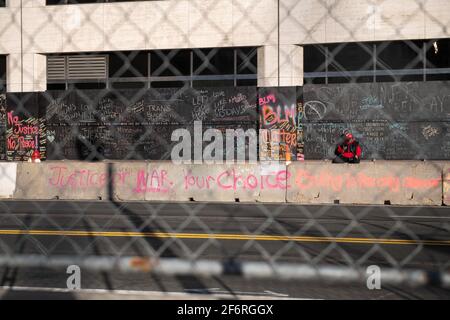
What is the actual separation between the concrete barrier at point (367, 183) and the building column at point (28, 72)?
12.1 m

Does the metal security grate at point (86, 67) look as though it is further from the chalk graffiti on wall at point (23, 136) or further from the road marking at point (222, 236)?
the road marking at point (222, 236)

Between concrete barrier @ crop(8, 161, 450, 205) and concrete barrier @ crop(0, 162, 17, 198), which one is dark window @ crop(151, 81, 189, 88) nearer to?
concrete barrier @ crop(8, 161, 450, 205)

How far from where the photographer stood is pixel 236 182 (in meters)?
16.6

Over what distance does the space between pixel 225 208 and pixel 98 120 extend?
1310 cm

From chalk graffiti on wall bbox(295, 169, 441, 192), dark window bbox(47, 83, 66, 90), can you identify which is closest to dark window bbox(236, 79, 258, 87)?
dark window bbox(47, 83, 66, 90)

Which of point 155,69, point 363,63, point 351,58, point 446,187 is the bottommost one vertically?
point 446,187

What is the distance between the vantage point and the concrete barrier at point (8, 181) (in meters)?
17.5

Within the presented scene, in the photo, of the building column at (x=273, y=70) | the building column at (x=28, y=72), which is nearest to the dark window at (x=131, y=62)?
the building column at (x=28, y=72)

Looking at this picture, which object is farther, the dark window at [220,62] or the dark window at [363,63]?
the dark window at [220,62]

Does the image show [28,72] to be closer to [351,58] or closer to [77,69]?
[77,69]

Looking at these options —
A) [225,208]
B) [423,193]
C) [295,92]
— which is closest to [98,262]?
[225,208]

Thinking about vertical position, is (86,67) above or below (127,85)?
above

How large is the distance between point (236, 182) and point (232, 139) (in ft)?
27.0

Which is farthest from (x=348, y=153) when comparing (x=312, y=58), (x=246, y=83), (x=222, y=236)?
(x=246, y=83)
